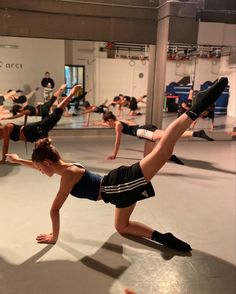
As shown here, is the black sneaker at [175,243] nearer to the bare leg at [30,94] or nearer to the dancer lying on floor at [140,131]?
the dancer lying on floor at [140,131]

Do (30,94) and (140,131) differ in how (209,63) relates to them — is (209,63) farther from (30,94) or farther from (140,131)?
(30,94)

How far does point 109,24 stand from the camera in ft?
20.3

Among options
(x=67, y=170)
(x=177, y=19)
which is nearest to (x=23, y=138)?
(x=67, y=170)

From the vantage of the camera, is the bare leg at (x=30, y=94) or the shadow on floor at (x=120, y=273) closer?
the shadow on floor at (x=120, y=273)

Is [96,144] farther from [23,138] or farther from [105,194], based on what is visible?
[105,194]

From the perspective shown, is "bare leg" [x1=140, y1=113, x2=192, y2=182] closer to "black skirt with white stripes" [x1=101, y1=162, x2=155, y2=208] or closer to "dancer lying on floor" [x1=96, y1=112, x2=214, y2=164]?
"black skirt with white stripes" [x1=101, y1=162, x2=155, y2=208]

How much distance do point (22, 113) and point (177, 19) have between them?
3598mm

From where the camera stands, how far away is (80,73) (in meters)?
8.29

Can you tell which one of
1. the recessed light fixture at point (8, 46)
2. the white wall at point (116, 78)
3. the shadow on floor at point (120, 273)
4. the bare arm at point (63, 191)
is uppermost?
the recessed light fixture at point (8, 46)

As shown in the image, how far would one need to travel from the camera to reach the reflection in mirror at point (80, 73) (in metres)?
6.88

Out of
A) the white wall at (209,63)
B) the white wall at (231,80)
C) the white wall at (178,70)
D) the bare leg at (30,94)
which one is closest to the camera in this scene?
the white wall at (209,63)

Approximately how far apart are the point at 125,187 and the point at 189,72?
590 centimetres

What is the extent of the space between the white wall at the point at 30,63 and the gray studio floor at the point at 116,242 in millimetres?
3689

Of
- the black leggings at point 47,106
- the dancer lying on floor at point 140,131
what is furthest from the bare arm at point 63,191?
the black leggings at point 47,106
